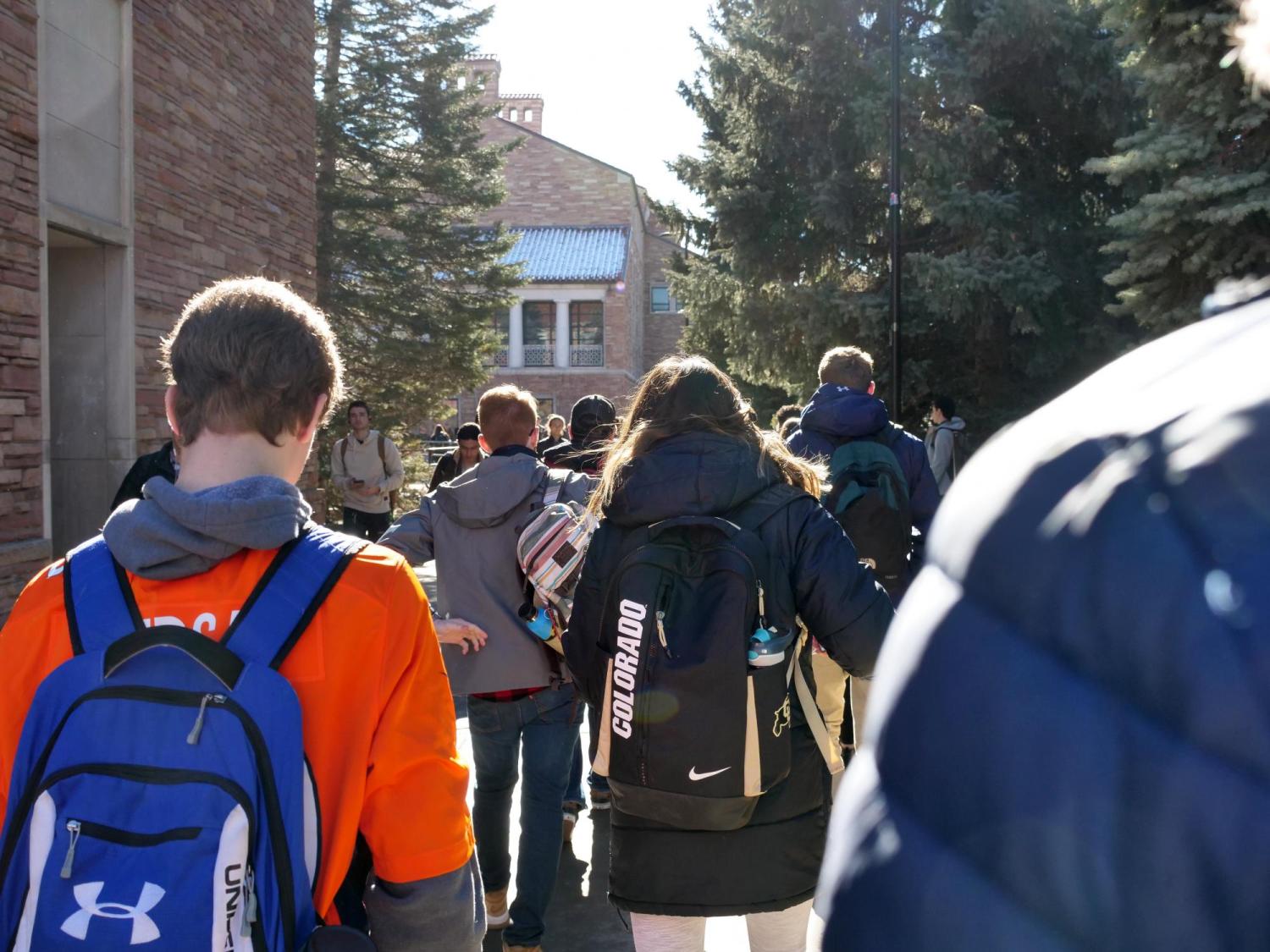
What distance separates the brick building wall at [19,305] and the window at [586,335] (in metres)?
47.1

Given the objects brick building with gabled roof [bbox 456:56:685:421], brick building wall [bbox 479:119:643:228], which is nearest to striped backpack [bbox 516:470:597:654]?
brick building with gabled roof [bbox 456:56:685:421]

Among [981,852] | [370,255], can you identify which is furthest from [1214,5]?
[370,255]

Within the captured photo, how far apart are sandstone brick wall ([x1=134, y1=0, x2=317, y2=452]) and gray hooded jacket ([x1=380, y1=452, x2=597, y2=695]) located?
19.2 feet

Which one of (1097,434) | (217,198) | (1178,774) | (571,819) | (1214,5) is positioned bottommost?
(571,819)

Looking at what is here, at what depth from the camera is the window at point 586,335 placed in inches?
2146

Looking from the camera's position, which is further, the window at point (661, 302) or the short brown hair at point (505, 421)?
the window at point (661, 302)

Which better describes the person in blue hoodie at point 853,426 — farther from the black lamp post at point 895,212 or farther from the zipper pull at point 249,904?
the black lamp post at point 895,212

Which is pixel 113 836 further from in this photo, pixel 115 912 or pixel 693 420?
pixel 693 420

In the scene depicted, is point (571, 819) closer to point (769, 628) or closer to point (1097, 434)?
point (769, 628)

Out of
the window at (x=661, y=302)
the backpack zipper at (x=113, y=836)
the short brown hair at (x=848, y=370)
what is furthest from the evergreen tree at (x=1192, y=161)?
the window at (x=661, y=302)

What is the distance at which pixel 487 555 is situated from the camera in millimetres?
4246

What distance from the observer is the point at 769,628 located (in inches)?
108

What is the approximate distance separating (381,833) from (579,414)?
460cm

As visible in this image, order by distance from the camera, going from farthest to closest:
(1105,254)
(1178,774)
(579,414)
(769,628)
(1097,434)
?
(1105,254) < (579,414) < (769,628) < (1097,434) < (1178,774)
